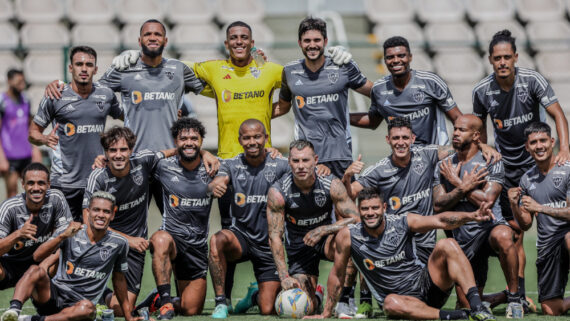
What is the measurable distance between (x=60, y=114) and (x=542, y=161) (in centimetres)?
453

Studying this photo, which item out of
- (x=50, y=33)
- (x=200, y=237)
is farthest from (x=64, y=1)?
(x=200, y=237)

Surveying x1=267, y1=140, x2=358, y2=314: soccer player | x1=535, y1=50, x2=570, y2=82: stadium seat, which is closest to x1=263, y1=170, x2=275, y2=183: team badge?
x1=267, y1=140, x2=358, y2=314: soccer player

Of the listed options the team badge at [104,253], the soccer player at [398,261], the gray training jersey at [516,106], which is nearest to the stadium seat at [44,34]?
the team badge at [104,253]

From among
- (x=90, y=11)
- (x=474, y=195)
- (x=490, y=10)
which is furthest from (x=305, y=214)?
(x=490, y=10)

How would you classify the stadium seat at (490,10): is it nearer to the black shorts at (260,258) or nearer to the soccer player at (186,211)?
the black shorts at (260,258)

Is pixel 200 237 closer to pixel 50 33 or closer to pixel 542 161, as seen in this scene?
pixel 542 161

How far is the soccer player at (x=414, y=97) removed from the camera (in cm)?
819

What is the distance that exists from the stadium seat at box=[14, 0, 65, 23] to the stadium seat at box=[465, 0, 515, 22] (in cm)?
788

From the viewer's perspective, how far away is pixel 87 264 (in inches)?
283

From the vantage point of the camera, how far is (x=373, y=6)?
1709cm

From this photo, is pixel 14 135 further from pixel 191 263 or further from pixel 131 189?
pixel 191 263

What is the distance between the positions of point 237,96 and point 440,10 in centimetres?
969

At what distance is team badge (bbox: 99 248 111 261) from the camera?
7.22 m

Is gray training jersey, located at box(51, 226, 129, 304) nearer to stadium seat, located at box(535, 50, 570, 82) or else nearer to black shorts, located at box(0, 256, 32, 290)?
black shorts, located at box(0, 256, 32, 290)
